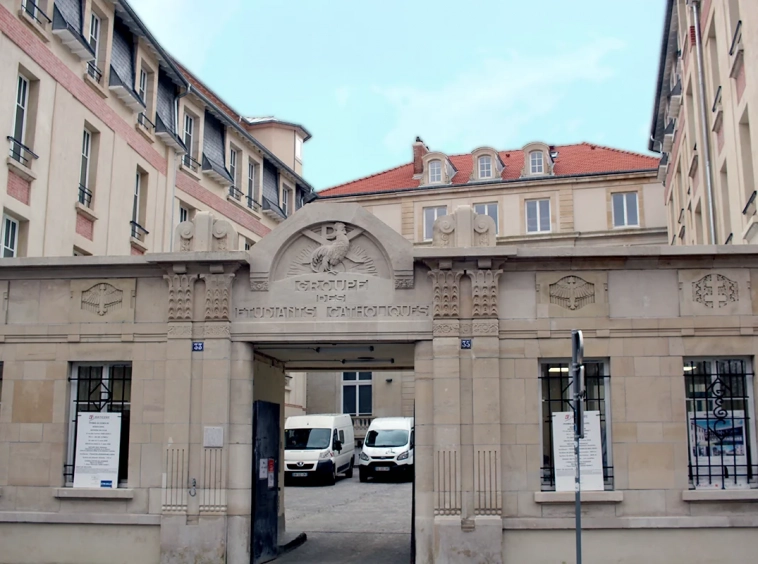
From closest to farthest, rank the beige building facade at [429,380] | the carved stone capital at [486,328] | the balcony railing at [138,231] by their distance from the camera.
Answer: the beige building facade at [429,380]
the carved stone capital at [486,328]
the balcony railing at [138,231]

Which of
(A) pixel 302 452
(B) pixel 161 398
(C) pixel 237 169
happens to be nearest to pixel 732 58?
(B) pixel 161 398

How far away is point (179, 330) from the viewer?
43.7 feet

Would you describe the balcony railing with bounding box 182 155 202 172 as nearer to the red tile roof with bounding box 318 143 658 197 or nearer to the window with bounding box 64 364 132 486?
the window with bounding box 64 364 132 486

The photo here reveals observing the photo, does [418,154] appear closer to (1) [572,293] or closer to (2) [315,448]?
(2) [315,448]

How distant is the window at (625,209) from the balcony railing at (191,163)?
75.9 ft

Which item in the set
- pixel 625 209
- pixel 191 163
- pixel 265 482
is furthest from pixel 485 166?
pixel 265 482

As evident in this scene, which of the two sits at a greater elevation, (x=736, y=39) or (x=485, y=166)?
(x=485, y=166)

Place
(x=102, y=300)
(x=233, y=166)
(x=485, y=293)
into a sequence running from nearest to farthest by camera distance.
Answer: (x=485, y=293) → (x=102, y=300) → (x=233, y=166)

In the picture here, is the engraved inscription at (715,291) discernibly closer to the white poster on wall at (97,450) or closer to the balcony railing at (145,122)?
the white poster on wall at (97,450)

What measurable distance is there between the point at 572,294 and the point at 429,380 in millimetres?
2438

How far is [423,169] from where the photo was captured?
2007 inches

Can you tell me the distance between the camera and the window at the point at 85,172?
23.3 metres

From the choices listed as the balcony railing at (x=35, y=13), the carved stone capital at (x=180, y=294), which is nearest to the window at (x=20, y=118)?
the balcony railing at (x=35, y=13)

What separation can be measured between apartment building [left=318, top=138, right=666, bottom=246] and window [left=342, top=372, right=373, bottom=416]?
804 cm
